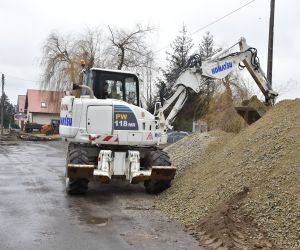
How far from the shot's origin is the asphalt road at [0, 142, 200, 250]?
7.41 metres

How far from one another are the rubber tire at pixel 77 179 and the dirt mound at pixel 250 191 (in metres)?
1.85

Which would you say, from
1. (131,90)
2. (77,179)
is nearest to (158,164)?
(77,179)

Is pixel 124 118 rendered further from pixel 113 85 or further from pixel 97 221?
pixel 97 221

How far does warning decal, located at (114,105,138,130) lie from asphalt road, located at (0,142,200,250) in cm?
166

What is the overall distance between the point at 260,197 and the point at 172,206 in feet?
8.10

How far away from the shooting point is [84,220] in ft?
29.6

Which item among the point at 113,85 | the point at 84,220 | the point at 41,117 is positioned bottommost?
the point at 84,220

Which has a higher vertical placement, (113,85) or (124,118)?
(113,85)

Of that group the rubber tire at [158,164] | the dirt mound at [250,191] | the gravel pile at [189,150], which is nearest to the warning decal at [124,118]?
the rubber tire at [158,164]

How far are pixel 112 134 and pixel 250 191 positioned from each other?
412 cm

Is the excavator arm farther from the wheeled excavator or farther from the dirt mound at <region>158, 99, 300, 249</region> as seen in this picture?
the dirt mound at <region>158, 99, 300, 249</region>

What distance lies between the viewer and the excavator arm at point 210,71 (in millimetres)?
13367

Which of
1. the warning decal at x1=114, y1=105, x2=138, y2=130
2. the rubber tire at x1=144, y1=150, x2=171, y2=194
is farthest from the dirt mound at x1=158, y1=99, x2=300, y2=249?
the warning decal at x1=114, y1=105, x2=138, y2=130

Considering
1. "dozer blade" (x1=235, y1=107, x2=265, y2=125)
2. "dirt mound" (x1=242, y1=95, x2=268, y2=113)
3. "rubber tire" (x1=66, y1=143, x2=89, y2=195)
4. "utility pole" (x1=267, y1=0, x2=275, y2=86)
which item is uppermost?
"utility pole" (x1=267, y1=0, x2=275, y2=86)
